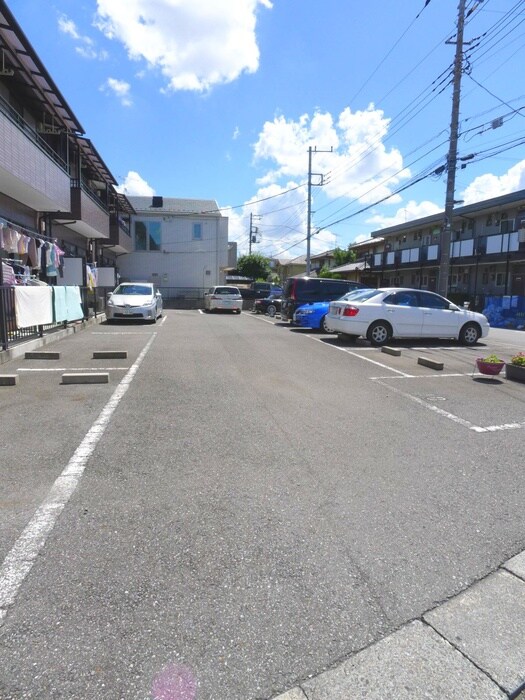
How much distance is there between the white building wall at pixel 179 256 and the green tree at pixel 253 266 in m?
23.2

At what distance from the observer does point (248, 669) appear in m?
1.96

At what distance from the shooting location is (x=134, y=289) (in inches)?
760

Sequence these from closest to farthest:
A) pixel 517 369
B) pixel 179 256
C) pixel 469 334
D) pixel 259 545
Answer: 1. pixel 259 545
2. pixel 517 369
3. pixel 469 334
4. pixel 179 256

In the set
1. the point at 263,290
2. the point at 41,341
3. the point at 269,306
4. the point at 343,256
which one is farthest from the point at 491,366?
the point at 343,256

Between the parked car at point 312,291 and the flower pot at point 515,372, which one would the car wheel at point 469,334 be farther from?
the parked car at point 312,291

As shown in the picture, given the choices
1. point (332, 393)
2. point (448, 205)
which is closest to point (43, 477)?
point (332, 393)

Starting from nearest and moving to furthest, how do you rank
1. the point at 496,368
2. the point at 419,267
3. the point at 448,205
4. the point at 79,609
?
the point at 79,609 → the point at 496,368 → the point at 448,205 → the point at 419,267

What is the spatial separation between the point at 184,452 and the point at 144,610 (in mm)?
2087

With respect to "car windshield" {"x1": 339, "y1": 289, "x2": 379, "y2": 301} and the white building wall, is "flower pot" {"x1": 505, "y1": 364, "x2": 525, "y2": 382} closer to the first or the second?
"car windshield" {"x1": 339, "y1": 289, "x2": 379, "y2": 301}

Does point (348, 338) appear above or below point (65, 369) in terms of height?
above

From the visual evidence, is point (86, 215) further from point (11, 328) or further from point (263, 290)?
point (263, 290)

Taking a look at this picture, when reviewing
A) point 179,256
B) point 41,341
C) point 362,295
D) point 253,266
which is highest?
point 253,266

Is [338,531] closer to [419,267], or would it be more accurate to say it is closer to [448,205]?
[448,205]

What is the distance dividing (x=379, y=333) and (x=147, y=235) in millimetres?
26967
